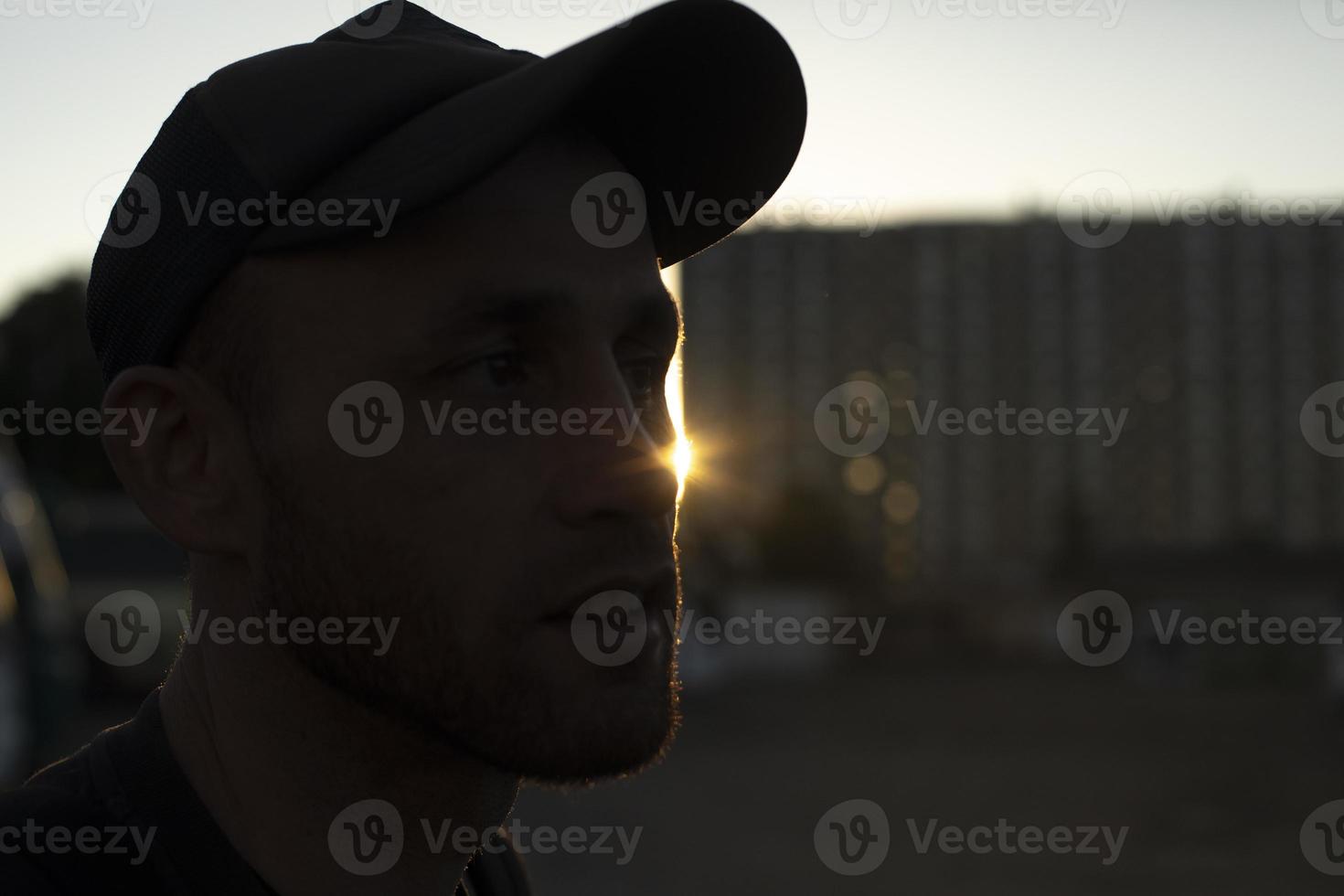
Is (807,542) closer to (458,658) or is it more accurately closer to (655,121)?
(655,121)

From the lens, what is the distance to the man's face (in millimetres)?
1549


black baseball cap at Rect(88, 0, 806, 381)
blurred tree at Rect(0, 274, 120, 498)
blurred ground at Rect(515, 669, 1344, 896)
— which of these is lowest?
blurred ground at Rect(515, 669, 1344, 896)

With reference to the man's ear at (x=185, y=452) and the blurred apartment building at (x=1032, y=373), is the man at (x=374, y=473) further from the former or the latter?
the blurred apartment building at (x=1032, y=373)

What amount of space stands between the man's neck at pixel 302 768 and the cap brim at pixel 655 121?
1.65ft

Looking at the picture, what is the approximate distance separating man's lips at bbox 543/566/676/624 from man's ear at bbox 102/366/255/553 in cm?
38

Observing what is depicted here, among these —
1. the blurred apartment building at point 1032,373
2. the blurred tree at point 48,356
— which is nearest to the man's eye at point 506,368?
the blurred tree at point 48,356

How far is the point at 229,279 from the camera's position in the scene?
1.63 meters

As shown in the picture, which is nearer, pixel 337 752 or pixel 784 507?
pixel 337 752

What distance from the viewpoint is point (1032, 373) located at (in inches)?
3607

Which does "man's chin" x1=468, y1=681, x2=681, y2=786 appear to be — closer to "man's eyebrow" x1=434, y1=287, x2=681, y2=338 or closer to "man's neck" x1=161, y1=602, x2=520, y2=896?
"man's neck" x1=161, y1=602, x2=520, y2=896

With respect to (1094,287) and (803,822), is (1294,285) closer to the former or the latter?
(1094,287)

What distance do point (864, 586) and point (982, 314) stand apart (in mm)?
28475

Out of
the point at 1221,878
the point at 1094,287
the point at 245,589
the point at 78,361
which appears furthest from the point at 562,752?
the point at 1094,287

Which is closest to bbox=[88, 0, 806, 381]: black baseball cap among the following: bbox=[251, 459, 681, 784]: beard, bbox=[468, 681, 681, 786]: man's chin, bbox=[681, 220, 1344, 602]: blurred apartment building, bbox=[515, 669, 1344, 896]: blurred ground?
bbox=[251, 459, 681, 784]: beard
